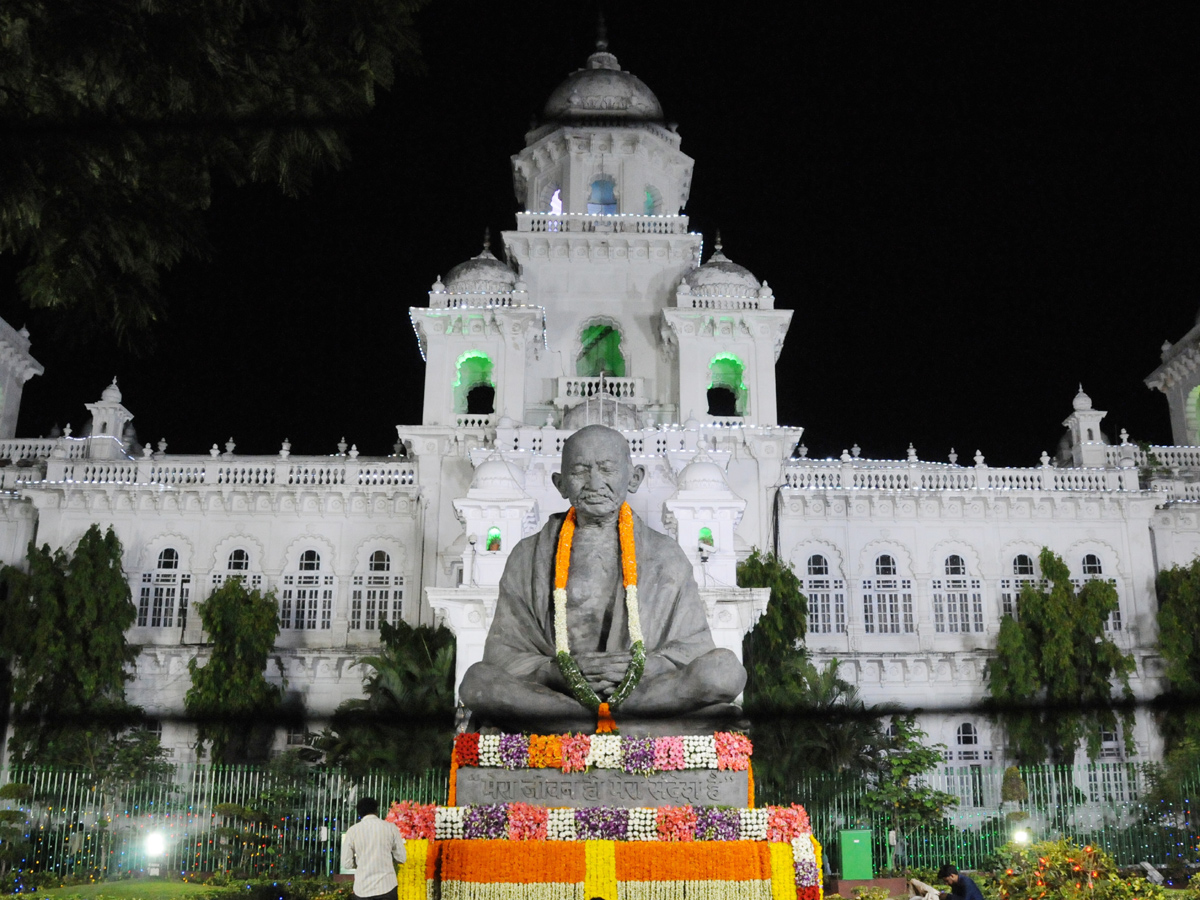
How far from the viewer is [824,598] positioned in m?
36.5

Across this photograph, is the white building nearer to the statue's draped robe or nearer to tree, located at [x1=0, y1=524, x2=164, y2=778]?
tree, located at [x1=0, y1=524, x2=164, y2=778]

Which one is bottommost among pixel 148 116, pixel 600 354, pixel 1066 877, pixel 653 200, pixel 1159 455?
pixel 1066 877

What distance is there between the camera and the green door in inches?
835

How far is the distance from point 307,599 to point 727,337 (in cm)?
1506

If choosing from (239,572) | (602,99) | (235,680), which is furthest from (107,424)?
(602,99)

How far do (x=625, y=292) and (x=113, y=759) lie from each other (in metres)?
20.7

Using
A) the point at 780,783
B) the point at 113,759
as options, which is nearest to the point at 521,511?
the point at 780,783

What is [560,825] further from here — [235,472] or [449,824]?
[235,472]

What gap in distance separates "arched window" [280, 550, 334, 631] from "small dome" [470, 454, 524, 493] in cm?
844

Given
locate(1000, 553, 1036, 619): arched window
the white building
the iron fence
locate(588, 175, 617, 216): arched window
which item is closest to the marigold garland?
the iron fence

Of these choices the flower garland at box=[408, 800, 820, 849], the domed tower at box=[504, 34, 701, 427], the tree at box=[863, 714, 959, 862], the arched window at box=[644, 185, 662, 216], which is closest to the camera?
the flower garland at box=[408, 800, 820, 849]

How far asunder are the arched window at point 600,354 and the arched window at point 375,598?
9309mm

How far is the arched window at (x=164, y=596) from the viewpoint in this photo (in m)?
35.8

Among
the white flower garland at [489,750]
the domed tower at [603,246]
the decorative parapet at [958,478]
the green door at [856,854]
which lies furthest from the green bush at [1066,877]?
the domed tower at [603,246]
